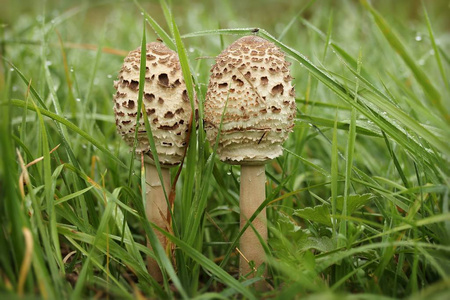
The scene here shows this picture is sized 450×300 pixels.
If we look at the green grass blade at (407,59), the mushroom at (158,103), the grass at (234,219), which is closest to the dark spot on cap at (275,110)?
the grass at (234,219)

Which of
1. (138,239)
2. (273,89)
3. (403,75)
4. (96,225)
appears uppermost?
(403,75)

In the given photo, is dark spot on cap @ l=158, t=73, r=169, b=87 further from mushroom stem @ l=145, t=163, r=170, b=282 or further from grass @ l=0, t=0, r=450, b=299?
mushroom stem @ l=145, t=163, r=170, b=282

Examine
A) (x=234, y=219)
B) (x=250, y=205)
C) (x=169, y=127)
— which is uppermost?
(x=169, y=127)

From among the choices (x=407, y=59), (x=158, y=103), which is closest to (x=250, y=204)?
(x=158, y=103)

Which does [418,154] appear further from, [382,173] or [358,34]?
[358,34]

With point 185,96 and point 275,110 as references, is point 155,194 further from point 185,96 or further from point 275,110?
point 275,110

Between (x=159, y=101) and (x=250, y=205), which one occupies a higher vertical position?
(x=159, y=101)

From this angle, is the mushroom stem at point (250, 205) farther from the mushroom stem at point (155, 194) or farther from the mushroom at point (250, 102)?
the mushroom stem at point (155, 194)

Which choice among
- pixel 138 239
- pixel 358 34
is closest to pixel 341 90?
pixel 138 239

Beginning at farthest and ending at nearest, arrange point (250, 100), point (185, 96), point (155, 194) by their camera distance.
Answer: point (155, 194), point (185, 96), point (250, 100)
